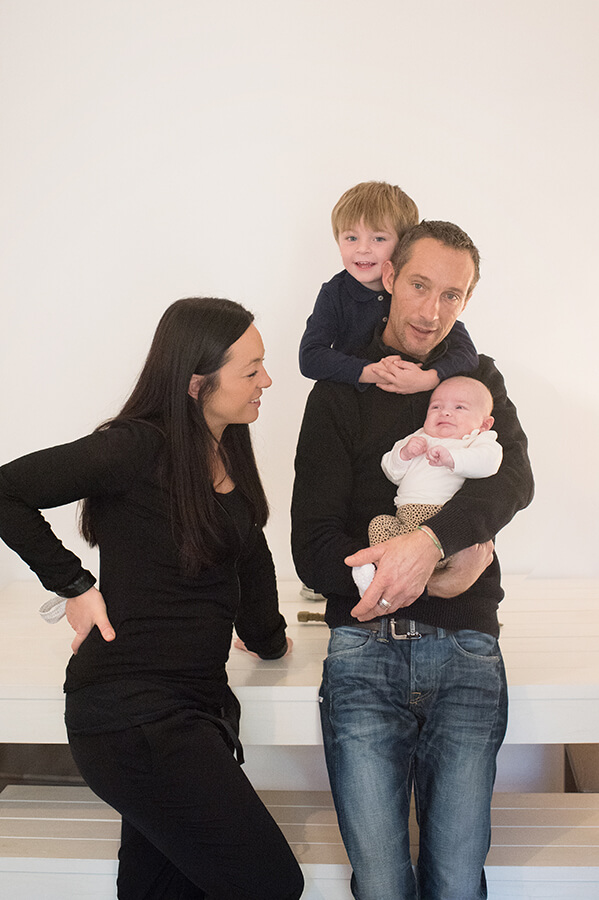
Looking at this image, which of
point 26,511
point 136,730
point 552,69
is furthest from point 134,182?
point 136,730

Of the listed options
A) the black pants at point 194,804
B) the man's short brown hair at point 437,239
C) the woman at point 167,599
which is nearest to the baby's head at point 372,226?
the man's short brown hair at point 437,239

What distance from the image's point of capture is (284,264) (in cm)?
321

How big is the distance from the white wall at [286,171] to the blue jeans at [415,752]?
1.54 metres

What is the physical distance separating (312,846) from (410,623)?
743 mm

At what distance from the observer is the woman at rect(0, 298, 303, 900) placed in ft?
5.52

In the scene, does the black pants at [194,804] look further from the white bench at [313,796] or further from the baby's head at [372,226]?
the baby's head at [372,226]

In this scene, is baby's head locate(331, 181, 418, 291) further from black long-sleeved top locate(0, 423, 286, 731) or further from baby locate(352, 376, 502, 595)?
black long-sleeved top locate(0, 423, 286, 731)

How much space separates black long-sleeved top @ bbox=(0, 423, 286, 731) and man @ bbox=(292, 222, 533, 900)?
0.87 feet

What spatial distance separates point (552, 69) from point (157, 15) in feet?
4.82

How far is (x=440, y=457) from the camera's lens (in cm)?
184

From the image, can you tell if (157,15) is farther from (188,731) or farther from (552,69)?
(188,731)

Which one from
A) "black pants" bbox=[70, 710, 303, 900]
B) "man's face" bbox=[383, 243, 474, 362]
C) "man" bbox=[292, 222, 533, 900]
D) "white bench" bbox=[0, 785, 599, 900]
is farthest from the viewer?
"white bench" bbox=[0, 785, 599, 900]

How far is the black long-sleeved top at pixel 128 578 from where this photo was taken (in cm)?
170

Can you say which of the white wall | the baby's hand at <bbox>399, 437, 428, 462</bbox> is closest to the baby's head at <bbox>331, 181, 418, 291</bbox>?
the baby's hand at <bbox>399, 437, 428, 462</bbox>
